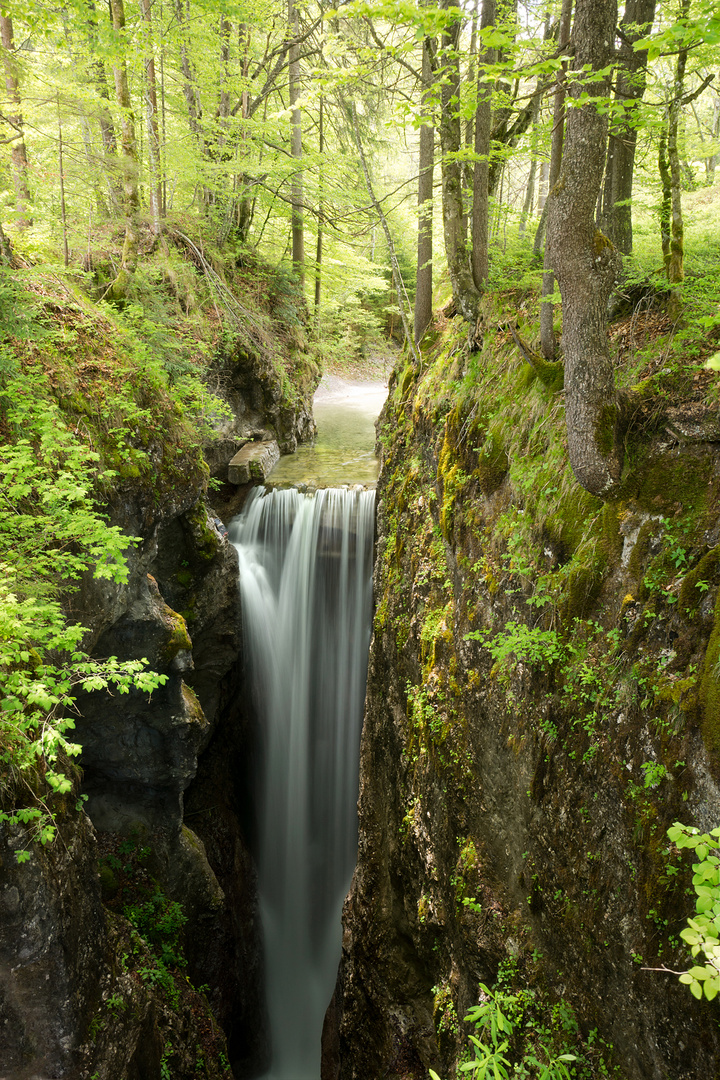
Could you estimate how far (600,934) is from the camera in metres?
3.43

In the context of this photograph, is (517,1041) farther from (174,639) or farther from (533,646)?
(174,639)

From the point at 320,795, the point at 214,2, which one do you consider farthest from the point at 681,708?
the point at 214,2

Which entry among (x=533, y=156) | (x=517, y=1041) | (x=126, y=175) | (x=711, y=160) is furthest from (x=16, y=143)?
(x=711, y=160)

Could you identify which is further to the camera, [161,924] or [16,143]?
[16,143]

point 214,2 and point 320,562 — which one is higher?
point 214,2

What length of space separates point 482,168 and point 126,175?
5.59 metres

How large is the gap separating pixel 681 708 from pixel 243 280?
519 inches

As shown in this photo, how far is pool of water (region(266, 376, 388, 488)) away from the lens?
11.7 meters

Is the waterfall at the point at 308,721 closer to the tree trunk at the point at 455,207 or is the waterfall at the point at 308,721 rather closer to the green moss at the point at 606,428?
the tree trunk at the point at 455,207

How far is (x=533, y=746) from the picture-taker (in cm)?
429

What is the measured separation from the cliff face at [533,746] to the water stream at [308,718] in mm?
2130

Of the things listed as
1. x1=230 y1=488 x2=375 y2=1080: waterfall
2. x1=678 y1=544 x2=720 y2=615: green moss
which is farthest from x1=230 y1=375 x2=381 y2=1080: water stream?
x1=678 y1=544 x2=720 y2=615: green moss

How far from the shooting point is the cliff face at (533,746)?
10.1 ft

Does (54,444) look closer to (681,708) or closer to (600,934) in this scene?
(681,708)
